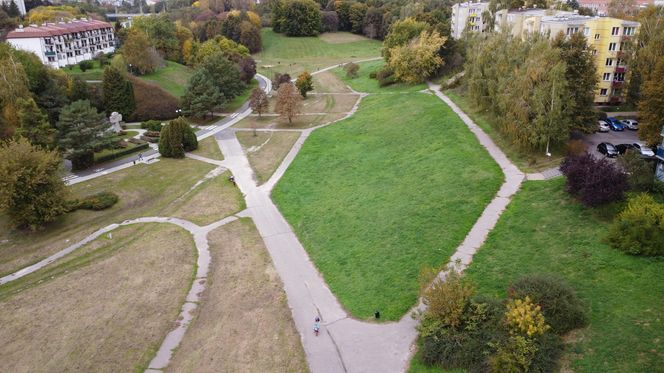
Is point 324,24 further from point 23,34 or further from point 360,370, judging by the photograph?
point 360,370

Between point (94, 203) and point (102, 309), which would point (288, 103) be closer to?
point (94, 203)

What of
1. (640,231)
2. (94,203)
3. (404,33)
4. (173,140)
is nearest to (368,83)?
(404,33)

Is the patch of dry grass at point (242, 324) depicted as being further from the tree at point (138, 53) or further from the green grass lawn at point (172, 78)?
the tree at point (138, 53)

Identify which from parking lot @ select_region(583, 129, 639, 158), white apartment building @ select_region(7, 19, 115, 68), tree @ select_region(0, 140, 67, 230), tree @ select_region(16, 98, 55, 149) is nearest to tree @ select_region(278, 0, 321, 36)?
white apartment building @ select_region(7, 19, 115, 68)

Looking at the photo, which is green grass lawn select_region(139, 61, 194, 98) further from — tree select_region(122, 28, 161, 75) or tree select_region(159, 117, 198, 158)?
tree select_region(159, 117, 198, 158)

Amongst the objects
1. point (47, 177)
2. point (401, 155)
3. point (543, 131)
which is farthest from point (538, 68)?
point (47, 177)

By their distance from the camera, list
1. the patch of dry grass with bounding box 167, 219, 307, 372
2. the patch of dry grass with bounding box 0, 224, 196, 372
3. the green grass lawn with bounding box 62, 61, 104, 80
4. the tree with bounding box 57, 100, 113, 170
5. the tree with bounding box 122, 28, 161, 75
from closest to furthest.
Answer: the patch of dry grass with bounding box 167, 219, 307, 372, the patch of dry grass with bounding box 0, 224, 196, 372, the tree with bounding box 57, 100, 113, 170, the green grass lawn with bounding box 62, 61, 104, 80, the tree with bounding box 122, 28, 161, 75
